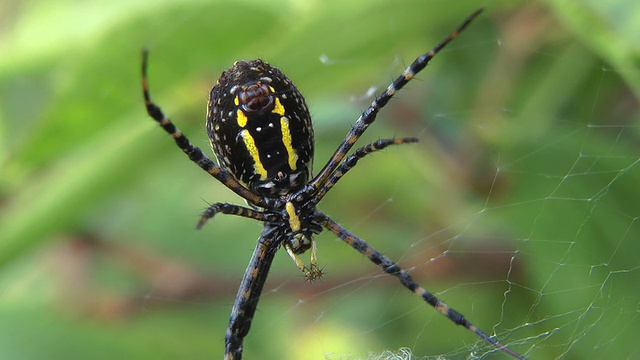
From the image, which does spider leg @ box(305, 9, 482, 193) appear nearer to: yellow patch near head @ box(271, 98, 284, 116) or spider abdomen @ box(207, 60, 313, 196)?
spider abdomen @ box(207, 60, 313, 196)

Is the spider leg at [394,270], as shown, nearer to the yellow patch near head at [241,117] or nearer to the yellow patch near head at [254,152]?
the yellow patch near head at [254,152]

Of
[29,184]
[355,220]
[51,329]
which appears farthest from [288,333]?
[29,184]

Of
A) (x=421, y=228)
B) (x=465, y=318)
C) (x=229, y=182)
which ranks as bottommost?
(x=465, y=318)

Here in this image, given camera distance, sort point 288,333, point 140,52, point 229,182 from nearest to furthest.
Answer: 1. point 140,52
2. point 229,182
3. point 288,333

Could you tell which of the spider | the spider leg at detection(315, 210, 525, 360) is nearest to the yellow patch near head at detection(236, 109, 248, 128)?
the spider

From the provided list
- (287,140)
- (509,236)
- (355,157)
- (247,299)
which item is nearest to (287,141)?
(287,140)

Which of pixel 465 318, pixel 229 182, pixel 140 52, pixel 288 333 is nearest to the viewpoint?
pixel 140 52

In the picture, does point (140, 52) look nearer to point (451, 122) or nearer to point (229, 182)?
point (229, 182)
